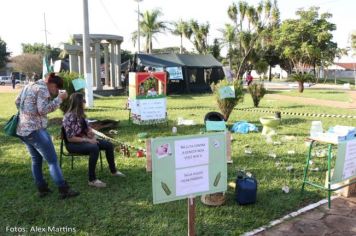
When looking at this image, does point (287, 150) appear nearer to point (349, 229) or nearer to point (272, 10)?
point (349, 229)

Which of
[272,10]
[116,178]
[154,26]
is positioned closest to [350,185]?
[116,178]

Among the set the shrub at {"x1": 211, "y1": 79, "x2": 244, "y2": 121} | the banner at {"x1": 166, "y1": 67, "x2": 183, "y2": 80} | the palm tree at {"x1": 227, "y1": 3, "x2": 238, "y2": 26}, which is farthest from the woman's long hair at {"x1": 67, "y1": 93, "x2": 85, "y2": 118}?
the palm tree at {"x1": 227, "y1": 3, "x2": 238, "y2": 26}

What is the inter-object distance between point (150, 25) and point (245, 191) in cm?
3327

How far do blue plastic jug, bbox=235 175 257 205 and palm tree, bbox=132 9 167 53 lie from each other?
32707mm

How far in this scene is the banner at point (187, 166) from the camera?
319 centimetres

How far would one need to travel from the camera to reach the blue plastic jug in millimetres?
4363

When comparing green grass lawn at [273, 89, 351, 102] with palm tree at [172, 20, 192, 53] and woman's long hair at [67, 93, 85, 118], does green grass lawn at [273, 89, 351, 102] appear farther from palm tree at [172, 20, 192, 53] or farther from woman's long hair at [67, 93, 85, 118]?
palm tree at [172, 20, 192, 53]

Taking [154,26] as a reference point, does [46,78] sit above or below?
below

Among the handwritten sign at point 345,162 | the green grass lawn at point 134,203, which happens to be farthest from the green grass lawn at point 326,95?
the handwritten sign at point 345,162

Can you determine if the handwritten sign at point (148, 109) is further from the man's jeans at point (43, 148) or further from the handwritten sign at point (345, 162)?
the handwritten sign at point (345, 162)

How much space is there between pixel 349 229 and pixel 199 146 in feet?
6.27

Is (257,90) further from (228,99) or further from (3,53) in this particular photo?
(3,53)

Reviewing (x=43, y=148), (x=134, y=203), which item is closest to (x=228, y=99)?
(x=134, y=203)

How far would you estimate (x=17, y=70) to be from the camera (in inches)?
2525
